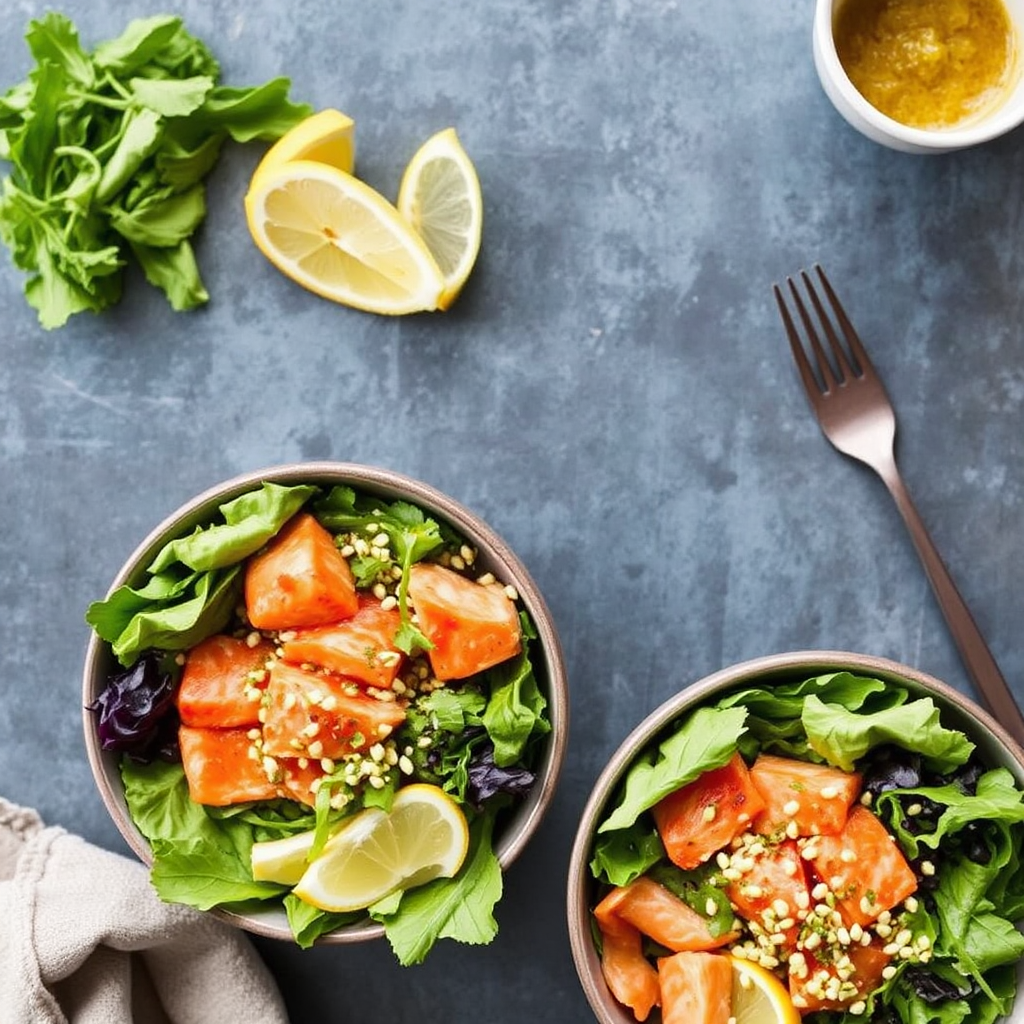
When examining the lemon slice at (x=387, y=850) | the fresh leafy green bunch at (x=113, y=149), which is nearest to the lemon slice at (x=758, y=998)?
the lemon slice at (x=387, y=850)

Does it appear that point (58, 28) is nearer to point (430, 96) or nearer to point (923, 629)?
point (430, 96)

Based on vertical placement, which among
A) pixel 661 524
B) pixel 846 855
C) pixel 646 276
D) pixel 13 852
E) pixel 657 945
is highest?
pixel 646 276

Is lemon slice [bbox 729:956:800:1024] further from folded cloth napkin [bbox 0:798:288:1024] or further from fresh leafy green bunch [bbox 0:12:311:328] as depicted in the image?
fresh leafy green bunch [bbox 0:12:311:328]

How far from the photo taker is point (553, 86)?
2.48 metres

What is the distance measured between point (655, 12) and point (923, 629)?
4.12 feet

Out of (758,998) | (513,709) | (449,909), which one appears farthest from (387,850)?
(758,998)

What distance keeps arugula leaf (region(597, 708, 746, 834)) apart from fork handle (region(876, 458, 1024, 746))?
1.89ft

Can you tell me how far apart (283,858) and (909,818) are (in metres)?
0.98

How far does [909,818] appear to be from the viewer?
80.8 inches

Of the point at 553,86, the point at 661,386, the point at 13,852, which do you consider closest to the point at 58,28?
the point at 553,86

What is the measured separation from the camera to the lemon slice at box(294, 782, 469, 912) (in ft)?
6.77

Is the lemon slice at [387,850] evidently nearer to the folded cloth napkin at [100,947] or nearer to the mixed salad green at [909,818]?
the mixed salad green at [909,818]

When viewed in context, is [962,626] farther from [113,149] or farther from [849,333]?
[113,149]

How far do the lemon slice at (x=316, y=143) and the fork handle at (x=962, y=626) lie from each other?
115cm
